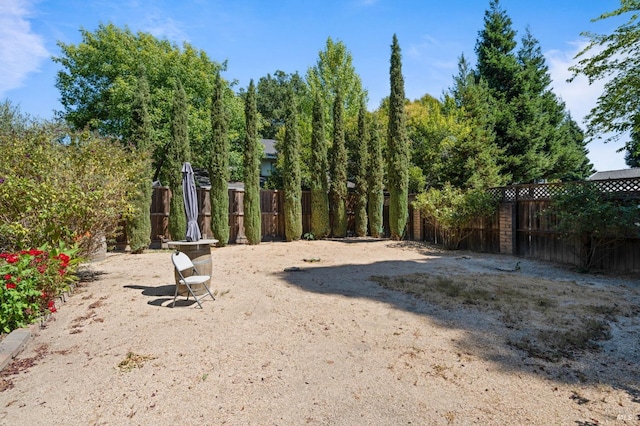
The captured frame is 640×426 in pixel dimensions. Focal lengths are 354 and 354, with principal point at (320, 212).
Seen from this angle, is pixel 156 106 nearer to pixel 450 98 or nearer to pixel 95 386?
pixel 450 98

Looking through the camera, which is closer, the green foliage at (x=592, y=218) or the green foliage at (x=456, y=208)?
the green foliage at (x=592, y=218)

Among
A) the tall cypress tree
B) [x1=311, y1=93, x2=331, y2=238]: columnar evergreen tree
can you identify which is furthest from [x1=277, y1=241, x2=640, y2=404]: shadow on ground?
the tall cypress tree

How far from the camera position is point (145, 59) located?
1914 cm

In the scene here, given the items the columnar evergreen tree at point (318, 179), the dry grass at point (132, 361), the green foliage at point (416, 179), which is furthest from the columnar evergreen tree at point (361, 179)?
the dry grass at point (132, 361)

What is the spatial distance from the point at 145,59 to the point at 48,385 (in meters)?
20.3

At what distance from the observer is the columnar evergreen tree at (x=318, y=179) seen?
49.0 feet

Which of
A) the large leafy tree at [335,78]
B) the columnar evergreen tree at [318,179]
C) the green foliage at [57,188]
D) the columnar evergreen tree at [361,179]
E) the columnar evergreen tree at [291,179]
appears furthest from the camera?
the large leafy tree at [335,78]

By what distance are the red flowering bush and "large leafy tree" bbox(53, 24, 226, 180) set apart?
49.9 ft

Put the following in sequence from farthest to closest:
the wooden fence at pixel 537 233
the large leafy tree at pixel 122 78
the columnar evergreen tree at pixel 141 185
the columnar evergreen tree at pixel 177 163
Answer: the large leafy tree at pixel 122 78
the columnar evergreen tree at pixel 177 163
the columnar evergreen tree at pixel 141 185
the wooden fence at pixel 537 233

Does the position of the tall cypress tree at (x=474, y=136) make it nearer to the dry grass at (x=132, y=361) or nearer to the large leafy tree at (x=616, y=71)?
the large leafy tree at (x=616, y=71)

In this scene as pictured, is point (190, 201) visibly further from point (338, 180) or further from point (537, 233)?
point (338, 180)

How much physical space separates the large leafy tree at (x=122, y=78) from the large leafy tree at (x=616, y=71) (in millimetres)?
17206

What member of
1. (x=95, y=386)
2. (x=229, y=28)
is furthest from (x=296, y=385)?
(x=229, y=28)

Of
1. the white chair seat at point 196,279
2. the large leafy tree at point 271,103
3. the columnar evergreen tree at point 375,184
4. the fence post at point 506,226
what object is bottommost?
the white chair seat at point 196,279
